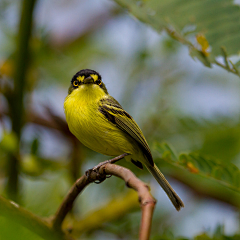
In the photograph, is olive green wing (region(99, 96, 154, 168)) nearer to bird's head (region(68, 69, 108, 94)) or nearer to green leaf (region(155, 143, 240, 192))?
bird's head (region(68, 69, 108, 94))

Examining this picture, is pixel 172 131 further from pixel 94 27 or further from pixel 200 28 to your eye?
pixel 94 27

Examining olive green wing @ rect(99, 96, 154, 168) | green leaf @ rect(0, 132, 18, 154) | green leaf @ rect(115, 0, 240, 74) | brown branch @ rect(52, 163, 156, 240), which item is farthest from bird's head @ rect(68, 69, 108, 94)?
brown branch @ rect(52, 163, 156, 240)

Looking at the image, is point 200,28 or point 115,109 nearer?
point 200,28

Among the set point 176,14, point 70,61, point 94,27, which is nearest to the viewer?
point 176,14

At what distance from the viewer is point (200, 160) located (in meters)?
2.09

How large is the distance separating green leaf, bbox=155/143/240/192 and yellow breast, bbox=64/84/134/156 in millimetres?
922

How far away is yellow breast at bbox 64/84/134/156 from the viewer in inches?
116

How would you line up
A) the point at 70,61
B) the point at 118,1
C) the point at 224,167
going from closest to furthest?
the point at 224,167 < the point at 118,1 < the point at 70,61

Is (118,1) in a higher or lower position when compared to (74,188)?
higher

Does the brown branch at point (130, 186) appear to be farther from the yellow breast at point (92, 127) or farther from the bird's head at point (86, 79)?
the bird's head at point (86, 79)

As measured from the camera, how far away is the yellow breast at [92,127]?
295 centimetres

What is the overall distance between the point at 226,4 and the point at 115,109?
54.3 inches

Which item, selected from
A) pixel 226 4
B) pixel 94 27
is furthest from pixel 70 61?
pixel 226 4

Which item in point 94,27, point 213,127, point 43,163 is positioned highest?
point 94,27
